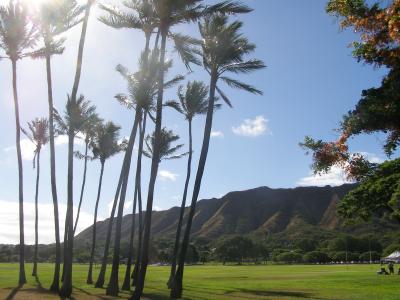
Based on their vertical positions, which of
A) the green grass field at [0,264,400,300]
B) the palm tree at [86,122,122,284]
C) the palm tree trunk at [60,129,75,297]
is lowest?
the green grass field at [0,264,400,300]

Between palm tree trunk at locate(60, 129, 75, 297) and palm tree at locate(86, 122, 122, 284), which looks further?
palm tree at locate(86, 122, 122, 284)

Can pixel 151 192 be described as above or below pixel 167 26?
below

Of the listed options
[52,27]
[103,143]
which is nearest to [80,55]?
[52,27]

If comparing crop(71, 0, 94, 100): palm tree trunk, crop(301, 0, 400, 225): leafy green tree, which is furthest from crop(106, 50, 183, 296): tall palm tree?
crop(301, 0, 400, 225): leafy green tree

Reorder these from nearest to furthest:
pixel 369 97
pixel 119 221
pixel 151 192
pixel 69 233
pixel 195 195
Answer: pixel 369 97 < pixel 151 192 < pixel 69 233 < pixel 119 221 < pixel 195 195

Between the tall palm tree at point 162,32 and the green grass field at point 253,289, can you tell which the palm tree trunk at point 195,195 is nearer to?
the green grass field at point 253,289

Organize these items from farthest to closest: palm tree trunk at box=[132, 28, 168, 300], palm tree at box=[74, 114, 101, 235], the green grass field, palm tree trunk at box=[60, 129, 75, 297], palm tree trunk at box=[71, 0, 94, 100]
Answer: palm tree at box=[74, 114, 101, 235], the green grass field, palm tree trunk at box=[71, 0, 94, 100], palm tree trunk at box=[60, 129, 75, 297], palm tree trunk at box=[132, 28, 168, 300]

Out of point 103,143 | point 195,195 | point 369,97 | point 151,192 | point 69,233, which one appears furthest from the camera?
point 103,143

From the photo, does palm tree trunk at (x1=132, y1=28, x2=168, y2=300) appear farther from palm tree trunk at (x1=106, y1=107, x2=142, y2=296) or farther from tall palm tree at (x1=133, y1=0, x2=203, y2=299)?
palm tree trunk at (x1=106, y1=107, x2=142, y2=296)

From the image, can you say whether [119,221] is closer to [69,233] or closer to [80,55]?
[69,233]

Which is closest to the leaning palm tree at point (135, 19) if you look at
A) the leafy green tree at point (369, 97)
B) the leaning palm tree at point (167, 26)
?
the leaning palm tree at point (167, 26)

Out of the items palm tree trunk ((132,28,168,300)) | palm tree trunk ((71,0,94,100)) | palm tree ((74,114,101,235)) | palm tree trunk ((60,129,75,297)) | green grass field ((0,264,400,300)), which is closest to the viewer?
palm tree trunk ((132,28,168,300))

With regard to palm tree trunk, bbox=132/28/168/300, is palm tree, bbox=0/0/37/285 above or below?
above

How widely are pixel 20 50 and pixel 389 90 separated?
22.3 m
